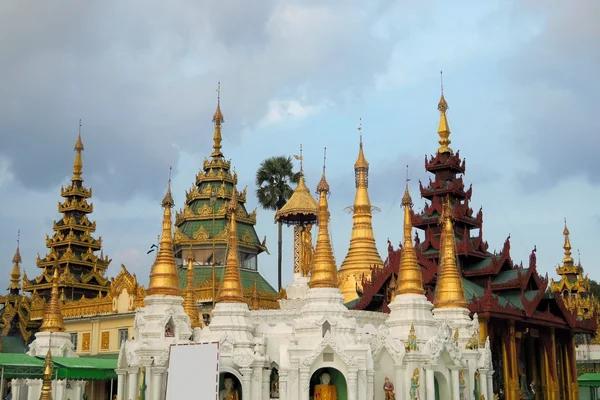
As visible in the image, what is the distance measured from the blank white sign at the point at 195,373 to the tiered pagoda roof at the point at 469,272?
47.0ft

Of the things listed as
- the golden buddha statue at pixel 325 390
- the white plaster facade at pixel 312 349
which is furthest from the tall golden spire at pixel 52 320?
the golden buddha statue at pixel 325 390

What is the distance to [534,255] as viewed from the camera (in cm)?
4256

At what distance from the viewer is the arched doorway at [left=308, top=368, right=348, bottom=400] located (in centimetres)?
2575

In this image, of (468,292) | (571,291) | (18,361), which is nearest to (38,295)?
(18,361)

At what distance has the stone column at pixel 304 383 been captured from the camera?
82.2ft

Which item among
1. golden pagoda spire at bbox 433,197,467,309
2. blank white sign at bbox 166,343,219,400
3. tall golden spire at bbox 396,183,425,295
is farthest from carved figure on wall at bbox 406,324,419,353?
blank white sign at bbox 166,343,219,400

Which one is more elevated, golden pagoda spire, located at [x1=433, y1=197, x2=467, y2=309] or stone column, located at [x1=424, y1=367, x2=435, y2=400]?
golden pagoda spire, located at [x1=433, y1=197, x2=467, y2=309]

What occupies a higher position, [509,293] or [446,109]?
[446,109]

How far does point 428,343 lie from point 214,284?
1793 centimetres

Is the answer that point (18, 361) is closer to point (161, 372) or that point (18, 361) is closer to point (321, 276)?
point (161, 372)

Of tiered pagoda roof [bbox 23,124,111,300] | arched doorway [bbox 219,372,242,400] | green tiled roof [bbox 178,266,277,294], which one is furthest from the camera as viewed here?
tiered pagoda roof [bbox 23,124,111,300]

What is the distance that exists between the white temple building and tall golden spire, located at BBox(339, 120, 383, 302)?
17171 millimetres

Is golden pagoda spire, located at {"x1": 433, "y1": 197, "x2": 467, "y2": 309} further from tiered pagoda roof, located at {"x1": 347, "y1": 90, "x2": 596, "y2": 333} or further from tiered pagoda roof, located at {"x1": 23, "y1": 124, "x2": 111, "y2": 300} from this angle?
tiered pagoda roof, located at {"x1": 23, "y1": 124, "x2": 111, "y2": 300}

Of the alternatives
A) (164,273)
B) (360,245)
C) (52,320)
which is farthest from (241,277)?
(164,273)
